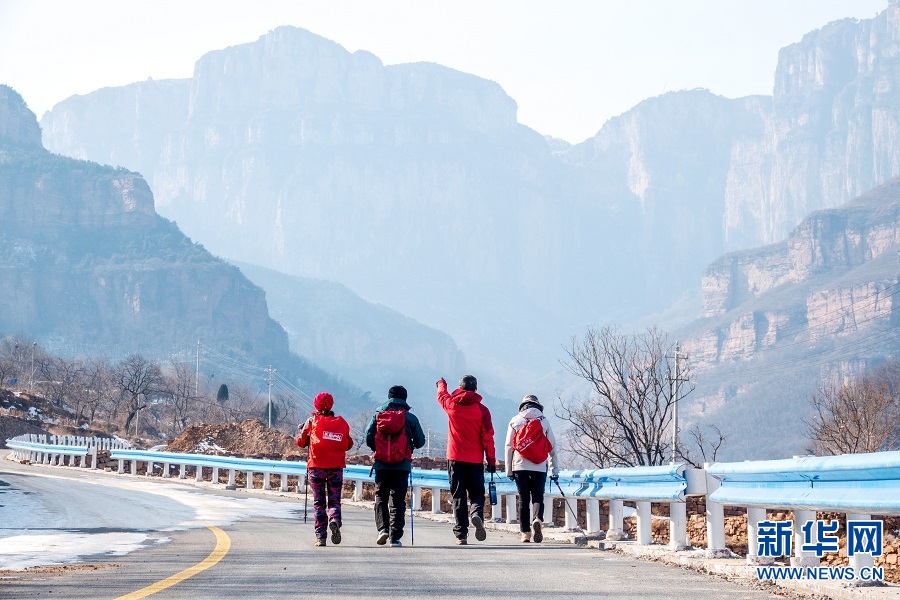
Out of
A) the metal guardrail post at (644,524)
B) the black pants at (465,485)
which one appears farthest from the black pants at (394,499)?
the metal guardrail post at (644,524)

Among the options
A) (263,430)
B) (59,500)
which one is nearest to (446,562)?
(59,500)

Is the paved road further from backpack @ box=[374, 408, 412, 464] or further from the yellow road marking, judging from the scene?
backpack @ box=[374, 408, 412, 464]

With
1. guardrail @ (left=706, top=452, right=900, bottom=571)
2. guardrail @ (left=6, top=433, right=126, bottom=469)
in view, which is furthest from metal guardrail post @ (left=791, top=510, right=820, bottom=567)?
guardrail @ (left=6, top=433, right=126, bottom=469)

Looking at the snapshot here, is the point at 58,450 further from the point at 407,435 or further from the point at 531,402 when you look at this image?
the point at 531,402

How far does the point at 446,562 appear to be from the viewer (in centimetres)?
1145

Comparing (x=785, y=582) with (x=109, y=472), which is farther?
(x=109, y=472)

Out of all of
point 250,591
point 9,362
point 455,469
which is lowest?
point 250,591

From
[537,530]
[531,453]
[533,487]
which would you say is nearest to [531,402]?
[531,453]

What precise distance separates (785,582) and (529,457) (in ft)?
18.0

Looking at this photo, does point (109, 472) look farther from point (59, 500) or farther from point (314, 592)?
point (314, 592)

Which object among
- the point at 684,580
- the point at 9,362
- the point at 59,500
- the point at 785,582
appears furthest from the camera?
the point at 9,362

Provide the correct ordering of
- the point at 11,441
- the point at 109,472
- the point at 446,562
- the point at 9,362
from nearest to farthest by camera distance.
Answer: the point at 446,562 < the point at 109,472 < the point at 11,441 < the point at 9,362

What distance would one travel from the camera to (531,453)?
47.1ft

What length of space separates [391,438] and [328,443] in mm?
768
